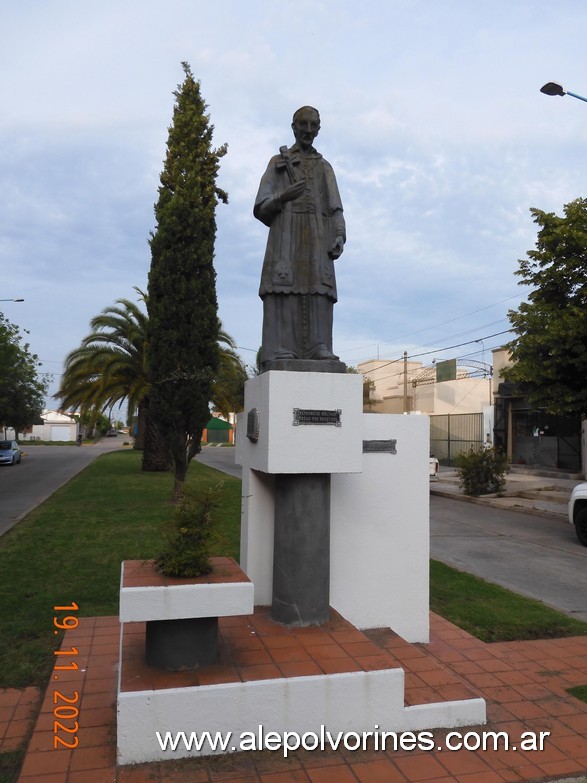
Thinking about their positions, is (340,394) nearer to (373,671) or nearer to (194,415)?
(373,671)

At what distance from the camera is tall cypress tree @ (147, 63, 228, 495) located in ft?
46.4

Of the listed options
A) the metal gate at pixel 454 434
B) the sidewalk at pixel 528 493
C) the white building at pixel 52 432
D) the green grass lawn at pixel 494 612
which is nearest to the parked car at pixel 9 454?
the sidewalk at pixel 528 493

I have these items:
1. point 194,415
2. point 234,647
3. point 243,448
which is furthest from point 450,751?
point 194,415

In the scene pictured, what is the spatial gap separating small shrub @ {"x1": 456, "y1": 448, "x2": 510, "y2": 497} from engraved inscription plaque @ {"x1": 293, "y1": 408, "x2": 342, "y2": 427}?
14.5 metres

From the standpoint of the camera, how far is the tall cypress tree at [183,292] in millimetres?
14141

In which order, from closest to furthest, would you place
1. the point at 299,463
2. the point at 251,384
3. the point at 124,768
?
the point at 124,768 < the point at 299,463 < the point at 251,384

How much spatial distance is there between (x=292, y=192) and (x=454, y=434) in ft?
97.4

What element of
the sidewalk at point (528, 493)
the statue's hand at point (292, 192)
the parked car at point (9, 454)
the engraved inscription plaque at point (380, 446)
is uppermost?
the statue's hand at point (292, 192)

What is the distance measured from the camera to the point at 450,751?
3793 millimetres

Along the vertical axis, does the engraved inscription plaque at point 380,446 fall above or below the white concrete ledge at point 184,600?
above

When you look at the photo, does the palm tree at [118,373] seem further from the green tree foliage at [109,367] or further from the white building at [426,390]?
the white building at [426,390]

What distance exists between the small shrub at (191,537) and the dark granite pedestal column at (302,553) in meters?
0.69

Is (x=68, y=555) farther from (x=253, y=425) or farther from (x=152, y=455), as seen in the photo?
(x=152, y=455)

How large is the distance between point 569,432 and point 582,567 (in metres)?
16.6
